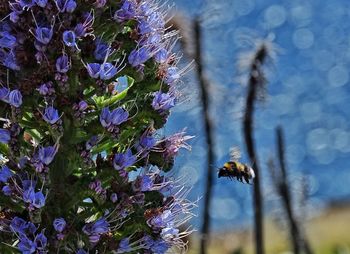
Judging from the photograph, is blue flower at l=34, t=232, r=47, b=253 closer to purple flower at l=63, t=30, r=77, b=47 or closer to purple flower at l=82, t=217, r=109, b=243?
purple flower at l=82, t=217, r=109, b=243

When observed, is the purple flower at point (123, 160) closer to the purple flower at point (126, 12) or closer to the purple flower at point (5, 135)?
the purple flower at point (5, 135)

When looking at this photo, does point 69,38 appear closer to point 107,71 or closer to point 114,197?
point 107,71

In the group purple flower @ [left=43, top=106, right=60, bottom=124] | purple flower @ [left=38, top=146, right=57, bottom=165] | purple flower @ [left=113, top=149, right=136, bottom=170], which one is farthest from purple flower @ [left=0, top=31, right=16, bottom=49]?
purple flower @ [left=113, top=149, right=136, bottom=170]

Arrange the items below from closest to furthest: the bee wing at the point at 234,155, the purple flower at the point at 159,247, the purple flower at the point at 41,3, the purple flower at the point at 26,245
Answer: the purple flower at the point at 26,245 → the purple flower at the point at 41,3 → the purple flower at the point at 159,247 → the bee wing at the point at 234,155

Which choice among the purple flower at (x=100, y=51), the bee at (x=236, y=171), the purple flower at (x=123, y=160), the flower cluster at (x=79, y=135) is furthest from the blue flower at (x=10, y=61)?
the bee at (x=236, y=171)

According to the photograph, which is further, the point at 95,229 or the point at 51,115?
the point at 95,229

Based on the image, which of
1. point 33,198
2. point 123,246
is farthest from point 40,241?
point 123,246
